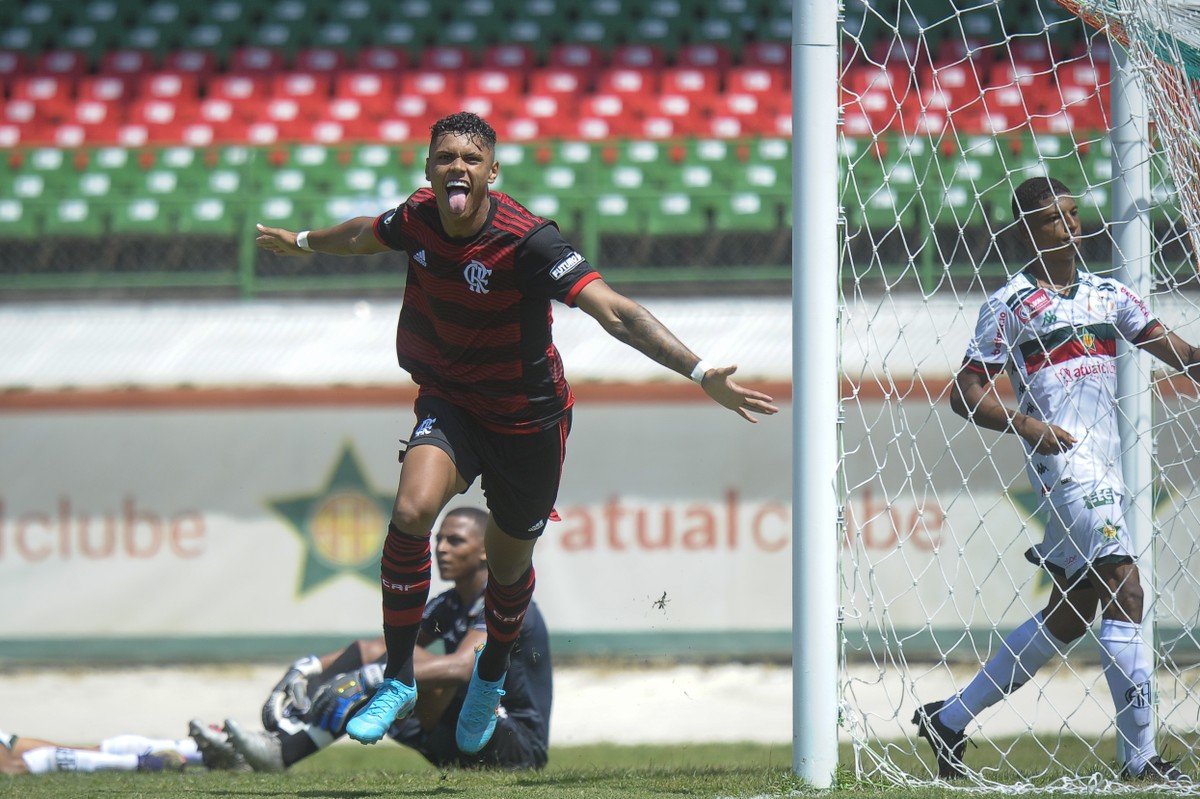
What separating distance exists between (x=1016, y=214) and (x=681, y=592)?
4.23m

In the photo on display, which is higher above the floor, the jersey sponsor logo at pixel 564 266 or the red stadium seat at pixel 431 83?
the red stadium seat at pixel 431 83

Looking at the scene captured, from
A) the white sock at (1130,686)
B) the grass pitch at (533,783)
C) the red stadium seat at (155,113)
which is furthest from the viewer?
the red stadium seat at (155,113)

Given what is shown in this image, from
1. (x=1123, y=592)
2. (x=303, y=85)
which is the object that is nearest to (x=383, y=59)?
(x=303, y=85)

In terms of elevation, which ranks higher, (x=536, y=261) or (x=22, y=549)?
(x=536, y=261)

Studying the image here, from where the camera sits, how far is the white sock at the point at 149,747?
5270 millimetres

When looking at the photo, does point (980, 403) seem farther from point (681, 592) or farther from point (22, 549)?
point (22, 549)

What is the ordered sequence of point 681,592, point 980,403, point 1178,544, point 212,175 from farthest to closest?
point 212,175 < point 681,592 < point 1178,544 < point 980,403

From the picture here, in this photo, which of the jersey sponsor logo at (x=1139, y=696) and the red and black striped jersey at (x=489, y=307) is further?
the jersey sponsor logo at (x=1139, y=696)

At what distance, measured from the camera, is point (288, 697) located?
5.32 meters

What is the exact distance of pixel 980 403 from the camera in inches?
179

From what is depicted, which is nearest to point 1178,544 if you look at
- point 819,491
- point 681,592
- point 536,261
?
point 681,592

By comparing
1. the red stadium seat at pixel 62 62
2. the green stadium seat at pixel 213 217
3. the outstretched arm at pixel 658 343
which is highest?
the red stadium seat at pixel 62 62

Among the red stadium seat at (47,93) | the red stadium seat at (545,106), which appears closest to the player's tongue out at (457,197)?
the red stadium seat at (545,106)

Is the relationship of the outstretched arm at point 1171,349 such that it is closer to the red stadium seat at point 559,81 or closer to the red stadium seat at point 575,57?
the red stadium seat at point 559,81
